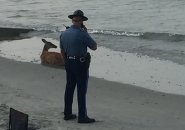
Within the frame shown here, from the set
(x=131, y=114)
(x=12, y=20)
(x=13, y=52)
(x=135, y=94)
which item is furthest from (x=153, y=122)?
(x=12, y=20)

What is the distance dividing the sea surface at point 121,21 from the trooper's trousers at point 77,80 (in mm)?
6609

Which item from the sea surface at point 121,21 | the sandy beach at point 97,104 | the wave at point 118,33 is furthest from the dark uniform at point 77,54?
the wave at point 118,33

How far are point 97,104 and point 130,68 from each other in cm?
383

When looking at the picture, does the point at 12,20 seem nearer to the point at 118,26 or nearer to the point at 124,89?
the point at 118,26

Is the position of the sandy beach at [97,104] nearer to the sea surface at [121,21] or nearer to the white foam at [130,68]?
the white foam at [130,68]

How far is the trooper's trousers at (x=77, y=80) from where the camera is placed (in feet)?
25.3

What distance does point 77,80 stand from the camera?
7.85 meters

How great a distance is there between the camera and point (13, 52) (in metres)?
16.1

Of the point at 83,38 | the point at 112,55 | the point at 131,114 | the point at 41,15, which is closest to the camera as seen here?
the point at 83,38

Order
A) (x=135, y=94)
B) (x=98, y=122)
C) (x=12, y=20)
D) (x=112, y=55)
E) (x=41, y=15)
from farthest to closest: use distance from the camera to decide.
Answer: (x=41, y=15), (x=12, y=20), (x=112, y=55), (x=135, y=94), (x=98, y=122)

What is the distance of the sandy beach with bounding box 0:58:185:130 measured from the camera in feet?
26.2

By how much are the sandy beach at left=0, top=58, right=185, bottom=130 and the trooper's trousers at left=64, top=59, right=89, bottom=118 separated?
0.25 m

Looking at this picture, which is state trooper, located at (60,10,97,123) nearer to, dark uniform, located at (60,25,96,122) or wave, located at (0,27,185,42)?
dark uniform, located at (60,25,96,122)

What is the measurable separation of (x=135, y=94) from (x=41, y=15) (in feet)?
68.8
